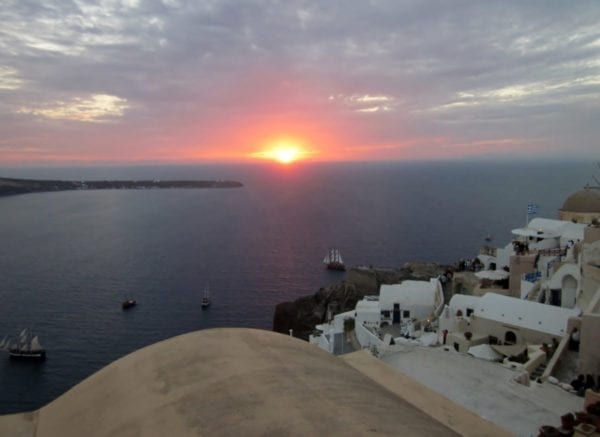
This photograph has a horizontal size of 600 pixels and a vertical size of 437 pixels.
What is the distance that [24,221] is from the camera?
304 feet

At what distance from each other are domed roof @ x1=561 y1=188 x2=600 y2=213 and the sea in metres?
23.8

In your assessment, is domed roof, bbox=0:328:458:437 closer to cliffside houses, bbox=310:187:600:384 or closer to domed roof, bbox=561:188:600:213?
cliffside houses, bbox=310:187:600:384

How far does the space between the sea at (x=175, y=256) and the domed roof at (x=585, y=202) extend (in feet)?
78.1

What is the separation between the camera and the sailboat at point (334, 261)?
5616 cm

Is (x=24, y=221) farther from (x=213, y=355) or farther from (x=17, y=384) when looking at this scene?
(x=213, y=355)

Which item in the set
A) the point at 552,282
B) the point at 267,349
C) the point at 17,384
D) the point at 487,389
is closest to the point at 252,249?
the point at 17,384

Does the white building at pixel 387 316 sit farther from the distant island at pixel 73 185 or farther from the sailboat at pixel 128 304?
the distant island at pixel 73 185

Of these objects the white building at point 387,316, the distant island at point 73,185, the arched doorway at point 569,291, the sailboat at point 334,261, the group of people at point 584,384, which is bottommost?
the sailboat at point 334,261

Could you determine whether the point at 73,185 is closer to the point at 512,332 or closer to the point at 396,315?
the point at 396,315

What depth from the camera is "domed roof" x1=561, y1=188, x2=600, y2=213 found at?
103ft

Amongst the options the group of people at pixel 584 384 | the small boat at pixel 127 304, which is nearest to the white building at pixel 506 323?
the group of people at pixel 584 384

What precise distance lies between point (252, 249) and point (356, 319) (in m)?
44.4

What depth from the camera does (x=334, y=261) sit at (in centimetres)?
5784

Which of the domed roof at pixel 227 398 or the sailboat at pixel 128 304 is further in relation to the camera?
the sailboat at pixel 128 304
